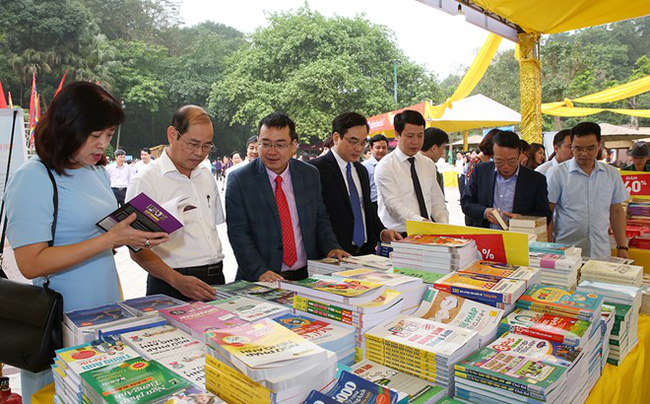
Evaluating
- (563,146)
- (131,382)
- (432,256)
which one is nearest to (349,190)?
(432,256)

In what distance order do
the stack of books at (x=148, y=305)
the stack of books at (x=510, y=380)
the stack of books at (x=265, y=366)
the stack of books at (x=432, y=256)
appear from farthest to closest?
the stack of books at (x=432, y=256) < the stack of books at (x=148, y=305) < the stack of books at (x=510, y=380) < the stack of books at (x=265, y=366)

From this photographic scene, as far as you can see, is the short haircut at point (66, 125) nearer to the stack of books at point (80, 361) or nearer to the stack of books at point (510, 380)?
the stack of books at point (80, 361)

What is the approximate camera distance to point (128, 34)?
132 ft

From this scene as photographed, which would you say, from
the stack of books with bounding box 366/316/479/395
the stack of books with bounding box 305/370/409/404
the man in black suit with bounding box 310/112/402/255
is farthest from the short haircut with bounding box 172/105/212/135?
the stack of books with bounding box 305/370/409/404

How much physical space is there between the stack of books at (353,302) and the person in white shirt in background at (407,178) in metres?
1.60

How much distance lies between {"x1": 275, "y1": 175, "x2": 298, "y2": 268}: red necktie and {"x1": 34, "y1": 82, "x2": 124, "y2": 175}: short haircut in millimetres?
953

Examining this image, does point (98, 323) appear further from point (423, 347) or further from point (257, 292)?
point (423, 347)

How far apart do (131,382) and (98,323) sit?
0.40 metres

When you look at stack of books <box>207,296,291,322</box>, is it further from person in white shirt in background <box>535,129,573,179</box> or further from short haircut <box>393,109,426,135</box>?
person in white shirt in background <box>535,129,573,179</box>

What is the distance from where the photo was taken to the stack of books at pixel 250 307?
1269 millimetres

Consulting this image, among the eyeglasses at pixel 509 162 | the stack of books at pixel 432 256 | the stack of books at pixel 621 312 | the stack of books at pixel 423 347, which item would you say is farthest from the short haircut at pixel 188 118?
the eyeglasses at pixel 509 162

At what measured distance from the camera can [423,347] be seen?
1054mm

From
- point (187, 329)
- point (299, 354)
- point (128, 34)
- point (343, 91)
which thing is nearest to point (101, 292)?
point (187, 329)

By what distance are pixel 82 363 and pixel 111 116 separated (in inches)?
32.6
